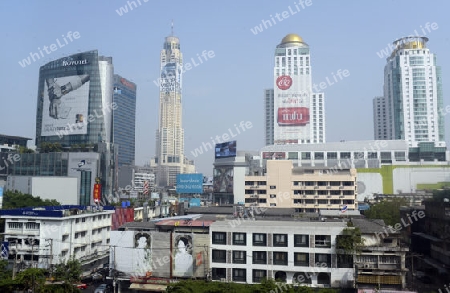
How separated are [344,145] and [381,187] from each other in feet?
58.8

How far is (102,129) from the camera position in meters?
112

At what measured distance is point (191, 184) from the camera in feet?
346

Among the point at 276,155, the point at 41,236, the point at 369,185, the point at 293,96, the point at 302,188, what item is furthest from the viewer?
the point at 293,96

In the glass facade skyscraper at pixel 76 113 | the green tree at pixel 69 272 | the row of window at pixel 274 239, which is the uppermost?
the glass facade skyscraper at pixel 76 113

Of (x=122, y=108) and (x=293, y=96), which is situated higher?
(x=122, y=108)

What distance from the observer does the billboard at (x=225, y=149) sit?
358 feet

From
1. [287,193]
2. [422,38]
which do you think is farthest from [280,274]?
[422,38]

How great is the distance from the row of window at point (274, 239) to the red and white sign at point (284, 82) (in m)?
108

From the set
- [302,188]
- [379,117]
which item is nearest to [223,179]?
[302,188]

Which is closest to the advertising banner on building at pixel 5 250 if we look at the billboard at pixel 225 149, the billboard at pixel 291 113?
the billboard at pixel 225 149

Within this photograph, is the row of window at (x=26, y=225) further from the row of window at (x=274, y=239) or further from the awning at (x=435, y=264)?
the awning at (x=435, y=264)

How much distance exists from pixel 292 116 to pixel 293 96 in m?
7.40

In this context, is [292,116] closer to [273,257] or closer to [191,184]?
[191,184]

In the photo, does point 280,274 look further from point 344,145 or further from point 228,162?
point 344,145
